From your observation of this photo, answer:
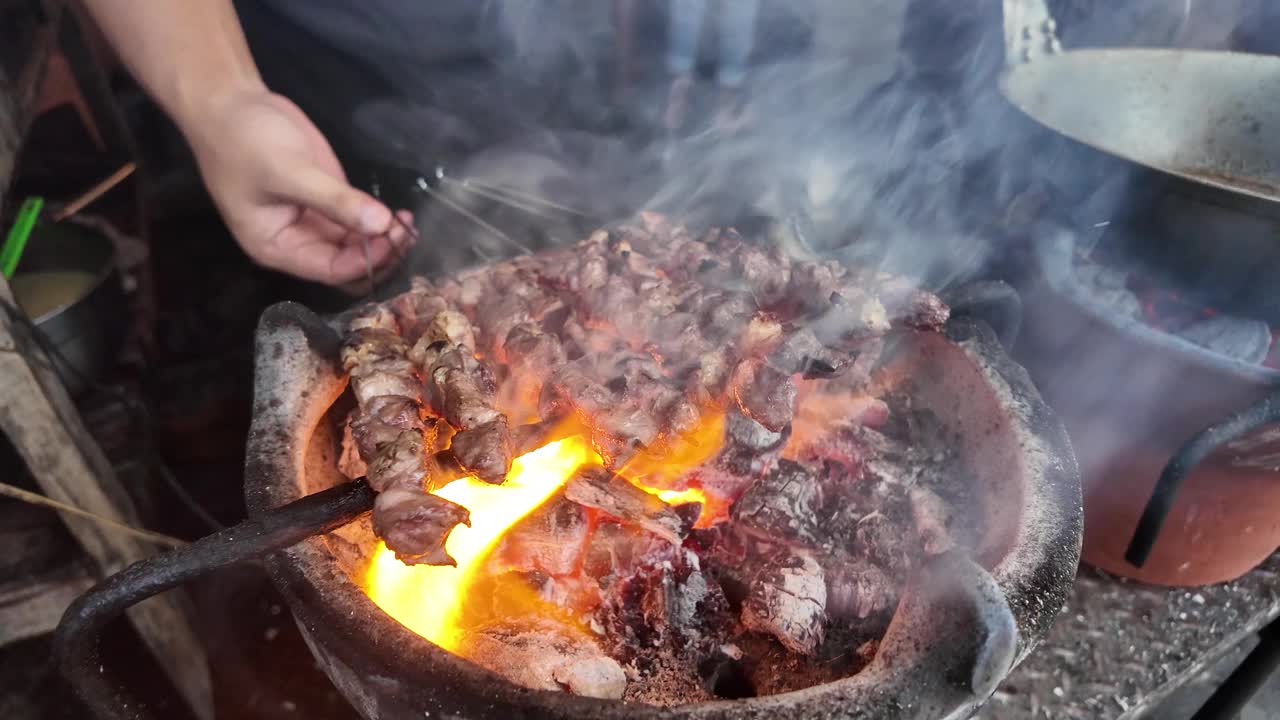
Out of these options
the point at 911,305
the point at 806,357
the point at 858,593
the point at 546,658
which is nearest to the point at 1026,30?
the point at 911,305

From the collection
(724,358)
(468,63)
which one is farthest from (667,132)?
(724,358)

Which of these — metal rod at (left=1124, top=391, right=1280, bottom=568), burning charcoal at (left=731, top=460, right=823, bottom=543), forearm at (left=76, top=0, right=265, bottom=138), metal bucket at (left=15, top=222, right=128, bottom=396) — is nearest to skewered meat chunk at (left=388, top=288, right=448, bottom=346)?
burning charcoal at (left=731, top=460, right=823, bottom=543)

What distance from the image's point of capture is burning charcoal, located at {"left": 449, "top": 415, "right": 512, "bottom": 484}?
1534 millimetres

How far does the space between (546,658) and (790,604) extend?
520 mm

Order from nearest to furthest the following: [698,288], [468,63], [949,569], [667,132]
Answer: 1. [949,569]
2. [698,288]
3. [468,63]
4. [667,132]

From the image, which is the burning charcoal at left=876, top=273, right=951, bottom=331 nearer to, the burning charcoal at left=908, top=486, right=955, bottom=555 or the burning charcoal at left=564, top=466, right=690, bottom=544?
the burning charcoal at left=908, top=486, right=955, bottom=555

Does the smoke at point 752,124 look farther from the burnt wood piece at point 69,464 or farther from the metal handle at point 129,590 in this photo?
the metal handle at point 129,590

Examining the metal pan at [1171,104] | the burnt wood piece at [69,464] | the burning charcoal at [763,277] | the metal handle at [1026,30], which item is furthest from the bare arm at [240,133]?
the metal handle at [1026,30]

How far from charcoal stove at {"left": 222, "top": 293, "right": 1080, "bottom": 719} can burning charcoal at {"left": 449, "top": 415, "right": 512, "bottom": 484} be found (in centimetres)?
30

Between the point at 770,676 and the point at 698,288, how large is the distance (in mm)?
977

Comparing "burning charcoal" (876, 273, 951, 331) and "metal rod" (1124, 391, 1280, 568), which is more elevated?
"burning charcoal" (876, 273, 951, 331)

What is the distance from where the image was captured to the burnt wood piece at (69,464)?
7.21 ft

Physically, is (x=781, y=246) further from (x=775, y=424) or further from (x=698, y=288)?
(x=775, y=424)

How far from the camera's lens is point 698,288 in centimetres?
209
